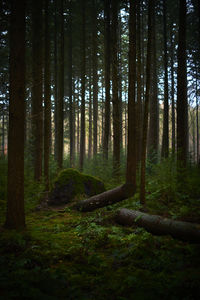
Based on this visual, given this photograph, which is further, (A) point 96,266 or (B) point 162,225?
(B) point 162,225

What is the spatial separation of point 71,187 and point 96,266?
664cm

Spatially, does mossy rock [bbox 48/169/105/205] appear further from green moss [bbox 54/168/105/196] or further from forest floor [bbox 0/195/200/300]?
forest floor [bbox 0/195/200/300]

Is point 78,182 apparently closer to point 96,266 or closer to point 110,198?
point 110,198

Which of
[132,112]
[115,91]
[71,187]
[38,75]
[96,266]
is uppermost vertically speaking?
[38,75]

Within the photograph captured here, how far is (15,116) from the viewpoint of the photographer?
612cm

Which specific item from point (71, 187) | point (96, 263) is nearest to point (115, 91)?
point (71, 187)

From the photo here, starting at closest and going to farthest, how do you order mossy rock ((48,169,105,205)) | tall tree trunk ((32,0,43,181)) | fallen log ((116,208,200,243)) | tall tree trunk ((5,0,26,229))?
fallen log ((116,208,200,243)) → tall tree trunk ((5,0,26,229)) → mossy rock ((48,169,105,205)) → tall tree trunk ((32,0,43,181))

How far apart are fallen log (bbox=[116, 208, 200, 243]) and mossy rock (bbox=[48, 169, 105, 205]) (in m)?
4.08

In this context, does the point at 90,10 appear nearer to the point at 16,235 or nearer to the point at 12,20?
the point at 12,20

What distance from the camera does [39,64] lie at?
12.6m

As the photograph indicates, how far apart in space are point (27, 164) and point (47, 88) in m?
6.62

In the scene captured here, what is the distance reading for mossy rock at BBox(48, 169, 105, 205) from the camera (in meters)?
10.5

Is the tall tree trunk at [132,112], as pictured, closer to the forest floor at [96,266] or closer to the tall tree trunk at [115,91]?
the forest floor at [96,266]

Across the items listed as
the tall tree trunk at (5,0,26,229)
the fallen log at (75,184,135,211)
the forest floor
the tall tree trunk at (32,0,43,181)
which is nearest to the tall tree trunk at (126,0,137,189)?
the fallen log at (75,184,135,211)
